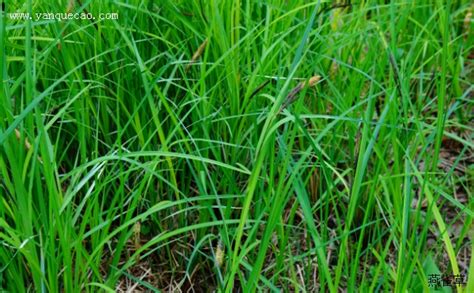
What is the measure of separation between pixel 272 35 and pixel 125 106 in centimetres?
38

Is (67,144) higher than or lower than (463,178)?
higher

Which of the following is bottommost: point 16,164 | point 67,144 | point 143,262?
point 143,262

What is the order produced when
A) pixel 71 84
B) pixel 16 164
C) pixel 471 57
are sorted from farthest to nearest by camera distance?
pixel 471 57 < pixel 71 84 < pixel 16 164

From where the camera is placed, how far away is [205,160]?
1317 mm

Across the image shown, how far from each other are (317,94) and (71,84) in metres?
0.60

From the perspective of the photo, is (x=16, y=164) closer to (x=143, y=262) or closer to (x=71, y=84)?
(x=71, y=84)

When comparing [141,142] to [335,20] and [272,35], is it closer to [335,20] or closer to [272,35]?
[272,35]

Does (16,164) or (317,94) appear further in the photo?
(317,94)

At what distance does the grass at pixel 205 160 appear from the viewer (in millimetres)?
1318

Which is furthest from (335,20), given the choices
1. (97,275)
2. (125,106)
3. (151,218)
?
(97,275)

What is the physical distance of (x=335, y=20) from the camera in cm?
201

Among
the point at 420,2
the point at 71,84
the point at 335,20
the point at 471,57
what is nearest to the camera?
the point at 71,84

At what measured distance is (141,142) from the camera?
1532mm

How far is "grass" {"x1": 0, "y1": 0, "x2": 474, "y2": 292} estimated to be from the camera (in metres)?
1.32
